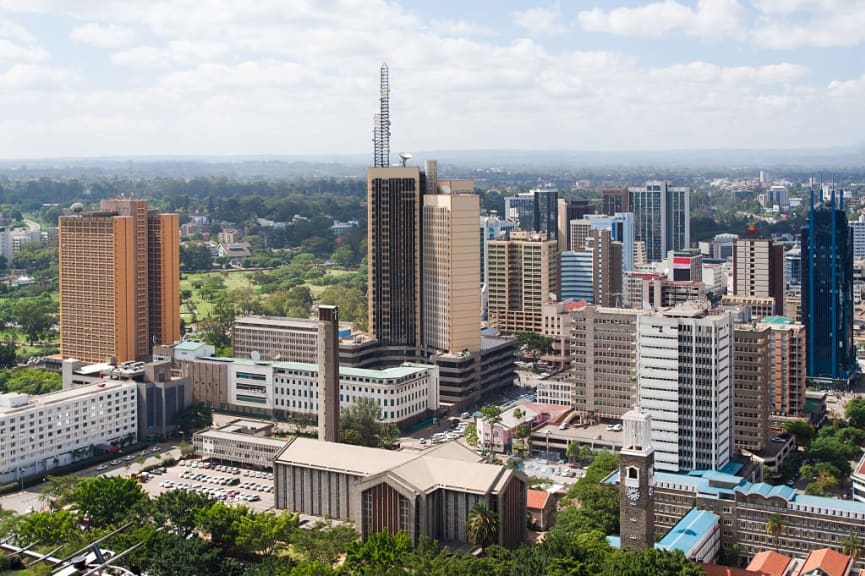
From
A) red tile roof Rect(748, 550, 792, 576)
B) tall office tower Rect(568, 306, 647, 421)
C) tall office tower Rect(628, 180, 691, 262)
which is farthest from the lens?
tall office tower Rect(628, 180, 691, 262)

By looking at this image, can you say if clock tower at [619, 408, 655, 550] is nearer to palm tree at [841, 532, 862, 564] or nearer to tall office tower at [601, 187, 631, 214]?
palm tree at [841, 532, 862, 564]

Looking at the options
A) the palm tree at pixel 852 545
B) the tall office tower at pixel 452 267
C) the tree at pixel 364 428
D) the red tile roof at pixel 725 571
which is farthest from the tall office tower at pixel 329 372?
the palm tree at pixel 852 545

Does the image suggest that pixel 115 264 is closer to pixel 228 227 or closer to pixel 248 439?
pixel 248 439

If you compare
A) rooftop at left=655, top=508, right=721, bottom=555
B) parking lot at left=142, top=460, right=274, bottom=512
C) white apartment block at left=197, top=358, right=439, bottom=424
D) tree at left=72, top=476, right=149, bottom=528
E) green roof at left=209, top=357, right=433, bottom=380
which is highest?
green roof at left=209, top=357, right=433, bottom=380

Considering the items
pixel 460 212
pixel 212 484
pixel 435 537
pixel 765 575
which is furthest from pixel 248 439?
pixel 765 575

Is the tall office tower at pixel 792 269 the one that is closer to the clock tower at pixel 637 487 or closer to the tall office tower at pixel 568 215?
the tall office tower at pixel 568 215

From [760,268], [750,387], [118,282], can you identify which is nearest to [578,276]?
[760,268]

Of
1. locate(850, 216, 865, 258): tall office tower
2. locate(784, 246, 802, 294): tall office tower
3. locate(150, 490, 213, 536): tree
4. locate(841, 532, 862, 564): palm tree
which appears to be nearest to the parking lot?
locate(150, 490, 213, 536): tree

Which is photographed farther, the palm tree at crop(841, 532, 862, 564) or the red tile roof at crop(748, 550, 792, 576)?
the palm tree at crop(841, 532, 862, 564)

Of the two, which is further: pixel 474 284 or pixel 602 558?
pixel 474 284
